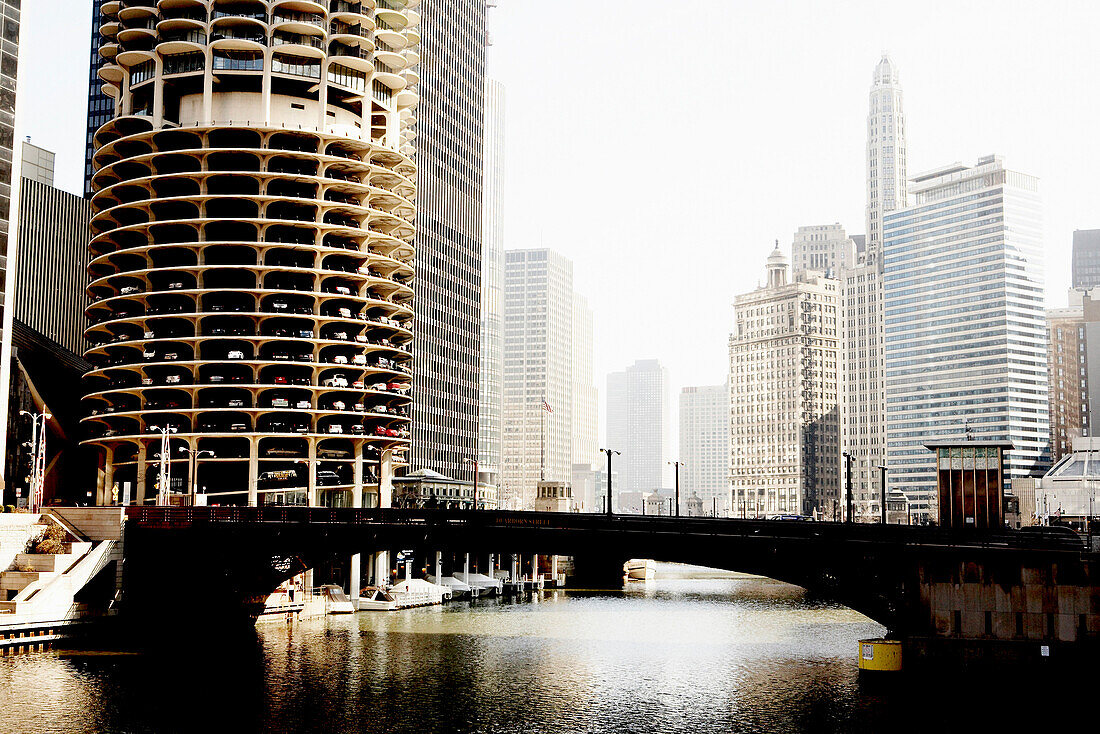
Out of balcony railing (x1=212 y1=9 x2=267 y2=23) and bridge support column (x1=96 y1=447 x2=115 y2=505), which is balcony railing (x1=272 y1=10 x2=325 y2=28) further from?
bridge support column (x1=96 y1=447 x2=115 y2=505)

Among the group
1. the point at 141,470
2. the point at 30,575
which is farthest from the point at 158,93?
the point at 30,575

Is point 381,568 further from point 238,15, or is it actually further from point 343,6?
point 343,6

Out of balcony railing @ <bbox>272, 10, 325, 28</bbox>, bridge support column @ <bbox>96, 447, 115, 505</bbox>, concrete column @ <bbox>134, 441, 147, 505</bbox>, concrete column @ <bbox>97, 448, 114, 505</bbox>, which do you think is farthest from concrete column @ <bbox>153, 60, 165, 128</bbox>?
concrete column @ <bbox>97, 448, 114, 505</bbox>

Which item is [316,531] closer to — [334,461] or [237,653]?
[237,653]

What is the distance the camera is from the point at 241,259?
14350cm

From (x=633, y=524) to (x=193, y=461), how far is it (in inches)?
2613

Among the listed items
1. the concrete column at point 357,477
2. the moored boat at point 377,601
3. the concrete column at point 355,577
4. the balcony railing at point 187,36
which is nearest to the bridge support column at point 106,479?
the concrete column at point 357,477

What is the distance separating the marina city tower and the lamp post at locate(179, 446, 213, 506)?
14.6 inches

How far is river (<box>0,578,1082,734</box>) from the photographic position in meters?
66.9

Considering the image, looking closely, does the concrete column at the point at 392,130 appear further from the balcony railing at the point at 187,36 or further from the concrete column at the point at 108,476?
the concrete column at the point at 108,476

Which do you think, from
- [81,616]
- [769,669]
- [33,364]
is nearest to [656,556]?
[769,669]

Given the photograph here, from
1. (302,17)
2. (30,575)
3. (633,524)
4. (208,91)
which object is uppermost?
(302,17)

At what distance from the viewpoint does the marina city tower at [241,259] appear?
141750 mm

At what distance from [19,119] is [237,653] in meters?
67.7
